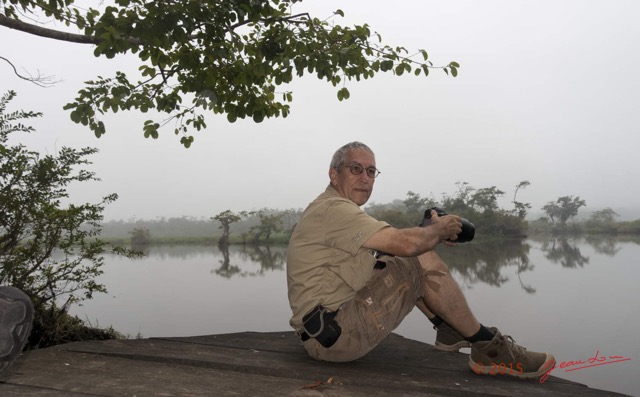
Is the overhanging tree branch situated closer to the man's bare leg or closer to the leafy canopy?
the leafy canopy

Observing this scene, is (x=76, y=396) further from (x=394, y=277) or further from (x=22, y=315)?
(x=394, y=277)

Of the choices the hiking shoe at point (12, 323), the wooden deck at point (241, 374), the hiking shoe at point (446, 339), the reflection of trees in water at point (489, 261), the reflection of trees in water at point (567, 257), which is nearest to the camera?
the hiking shoe at point (12, 323)

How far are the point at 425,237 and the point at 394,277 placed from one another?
48 centimetres

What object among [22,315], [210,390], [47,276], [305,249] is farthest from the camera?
[47,276]

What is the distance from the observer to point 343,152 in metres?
2.82

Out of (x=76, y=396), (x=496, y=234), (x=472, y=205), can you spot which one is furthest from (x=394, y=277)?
(x=496, y=234)

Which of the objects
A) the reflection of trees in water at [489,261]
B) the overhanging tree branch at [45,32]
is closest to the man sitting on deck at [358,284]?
the overhanging tree branch at [45,32]

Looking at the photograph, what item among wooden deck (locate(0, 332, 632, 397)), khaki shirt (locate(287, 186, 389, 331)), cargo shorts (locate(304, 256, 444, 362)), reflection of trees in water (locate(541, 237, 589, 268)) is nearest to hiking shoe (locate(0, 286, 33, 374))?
wooden deck (locate(0, 332, 632, 397))

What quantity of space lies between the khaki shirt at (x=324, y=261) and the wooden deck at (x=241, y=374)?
0.41 m

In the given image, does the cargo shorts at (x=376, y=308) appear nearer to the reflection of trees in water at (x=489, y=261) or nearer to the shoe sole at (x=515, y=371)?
the shoe sole at (x=515, y=371)

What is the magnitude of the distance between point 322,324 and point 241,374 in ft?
2.00

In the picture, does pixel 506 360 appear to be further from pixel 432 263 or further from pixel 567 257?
pixel 567 257

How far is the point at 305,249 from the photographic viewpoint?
2.59 metres

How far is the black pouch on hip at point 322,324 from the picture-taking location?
254 cm
